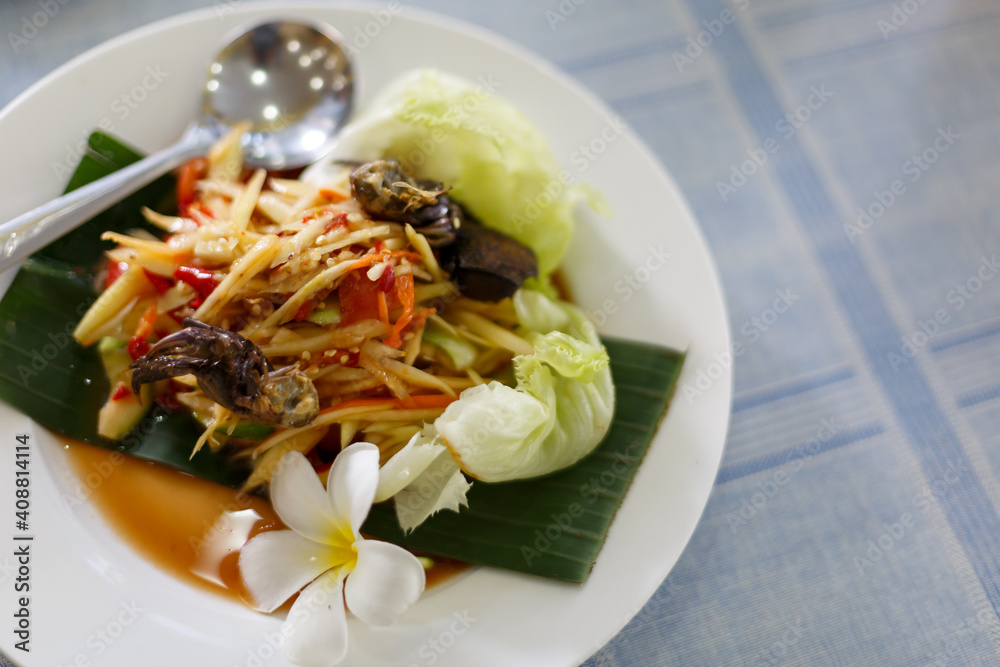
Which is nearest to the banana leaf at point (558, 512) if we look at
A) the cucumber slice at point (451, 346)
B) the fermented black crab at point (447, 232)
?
the cucumber slice at point (451, 346)

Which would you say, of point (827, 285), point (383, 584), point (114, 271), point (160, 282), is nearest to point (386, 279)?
point (160, 282)

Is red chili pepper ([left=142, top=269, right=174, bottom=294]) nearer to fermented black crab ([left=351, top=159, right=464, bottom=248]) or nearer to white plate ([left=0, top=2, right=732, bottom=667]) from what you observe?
white plate ([left=0, top=2, right=732, bottom=667])

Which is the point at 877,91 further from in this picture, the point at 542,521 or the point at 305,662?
the point at 305,662

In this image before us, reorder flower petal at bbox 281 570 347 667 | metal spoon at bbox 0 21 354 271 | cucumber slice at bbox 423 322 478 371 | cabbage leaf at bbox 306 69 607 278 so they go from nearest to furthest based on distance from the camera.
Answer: flower petal at bbox 281 570 347 667 < cucumber slice at bbox 423 322 478 371 < cabbage leaf at bbox 306 69 607 278 < metal spoon at bbox 0 21 354 271

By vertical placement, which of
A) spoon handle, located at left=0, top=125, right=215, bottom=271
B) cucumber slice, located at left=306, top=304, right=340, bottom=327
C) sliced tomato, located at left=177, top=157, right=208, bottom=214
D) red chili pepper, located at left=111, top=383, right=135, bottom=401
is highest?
spoon handle, located at left=0, top=125, right=215, bottom=271

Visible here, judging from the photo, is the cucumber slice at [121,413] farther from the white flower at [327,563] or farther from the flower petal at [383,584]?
the flower petal at [383,584]

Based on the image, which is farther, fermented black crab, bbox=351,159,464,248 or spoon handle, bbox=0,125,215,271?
fermented black crab, bbox=351,159,464,248

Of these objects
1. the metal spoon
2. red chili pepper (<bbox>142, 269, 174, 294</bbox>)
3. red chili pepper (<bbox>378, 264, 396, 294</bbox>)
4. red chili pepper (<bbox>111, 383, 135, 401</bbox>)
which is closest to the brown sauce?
red chili pepper (<bbox>111, 383, 135, 401</bbox>)

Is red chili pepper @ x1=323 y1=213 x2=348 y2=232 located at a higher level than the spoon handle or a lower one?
lower
